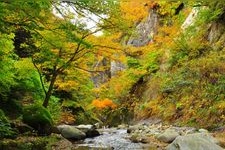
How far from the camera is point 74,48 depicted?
47.5ft

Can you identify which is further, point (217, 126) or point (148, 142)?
point (217, 126)

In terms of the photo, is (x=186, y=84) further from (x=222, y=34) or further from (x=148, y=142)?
(x=148, y=142)

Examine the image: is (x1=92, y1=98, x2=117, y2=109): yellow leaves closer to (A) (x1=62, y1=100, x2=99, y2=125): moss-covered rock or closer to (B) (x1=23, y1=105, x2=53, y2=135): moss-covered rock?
(A) (x1=62, y1=100, x2=99, y2=125): moss-covered rock

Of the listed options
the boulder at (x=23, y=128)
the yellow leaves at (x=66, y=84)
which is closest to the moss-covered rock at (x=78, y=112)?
the yellow leaves at (x=66, y=84)

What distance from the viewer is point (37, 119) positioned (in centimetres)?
1194

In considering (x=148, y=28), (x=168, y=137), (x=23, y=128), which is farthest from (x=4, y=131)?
(x=148, y=28)

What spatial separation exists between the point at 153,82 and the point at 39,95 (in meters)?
7.65

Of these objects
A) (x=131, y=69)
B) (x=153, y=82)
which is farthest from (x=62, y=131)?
(x=131, y=69)

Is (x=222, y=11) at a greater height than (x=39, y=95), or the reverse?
(x=222, y=11)

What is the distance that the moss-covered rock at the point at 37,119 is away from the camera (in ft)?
39.2

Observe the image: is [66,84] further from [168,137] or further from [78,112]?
[168,137]

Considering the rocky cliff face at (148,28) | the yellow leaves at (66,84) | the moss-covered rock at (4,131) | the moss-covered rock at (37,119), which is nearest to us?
the moss-covered rock at (4,131)

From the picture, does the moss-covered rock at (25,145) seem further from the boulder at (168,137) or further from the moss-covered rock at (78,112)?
the moss-covered rock at (78,112)

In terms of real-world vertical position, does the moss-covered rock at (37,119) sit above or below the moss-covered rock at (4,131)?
above
